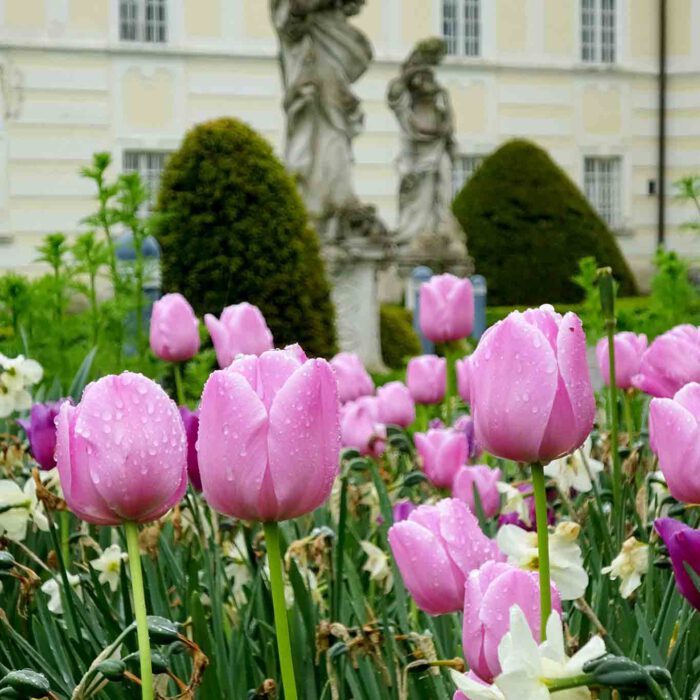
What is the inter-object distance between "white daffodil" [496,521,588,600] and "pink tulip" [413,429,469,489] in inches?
33.7

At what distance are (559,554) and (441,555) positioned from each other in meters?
0.13

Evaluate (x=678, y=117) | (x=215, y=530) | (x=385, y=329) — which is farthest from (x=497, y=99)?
(x=215, y=530)

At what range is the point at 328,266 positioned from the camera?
10383 millimetres

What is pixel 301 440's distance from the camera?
106cm

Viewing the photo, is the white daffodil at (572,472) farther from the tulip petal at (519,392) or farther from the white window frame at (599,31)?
the white window frame at (599,31)

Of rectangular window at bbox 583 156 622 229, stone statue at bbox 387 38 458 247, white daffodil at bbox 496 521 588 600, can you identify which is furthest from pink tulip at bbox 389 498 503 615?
rectangular window at bbox 583 156 622 229

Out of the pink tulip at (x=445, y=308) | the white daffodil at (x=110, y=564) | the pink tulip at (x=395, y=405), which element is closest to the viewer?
the white daffodil at (x=110, y=564)

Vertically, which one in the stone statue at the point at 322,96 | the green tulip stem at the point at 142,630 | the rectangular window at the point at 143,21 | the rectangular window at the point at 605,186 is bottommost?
the rectangular window at the point at 605,186

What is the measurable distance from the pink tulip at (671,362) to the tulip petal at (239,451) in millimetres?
788

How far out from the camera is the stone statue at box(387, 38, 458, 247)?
54.7 feet

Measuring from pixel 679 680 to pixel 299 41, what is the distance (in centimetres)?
945

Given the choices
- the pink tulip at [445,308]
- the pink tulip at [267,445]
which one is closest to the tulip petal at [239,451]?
the pink tulip at [267,445]

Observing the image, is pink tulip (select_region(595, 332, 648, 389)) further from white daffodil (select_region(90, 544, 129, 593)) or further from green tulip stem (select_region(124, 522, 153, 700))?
green tulip stem (select_region(124, 522, 153, 700))

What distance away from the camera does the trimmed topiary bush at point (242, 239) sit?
7.84 m
